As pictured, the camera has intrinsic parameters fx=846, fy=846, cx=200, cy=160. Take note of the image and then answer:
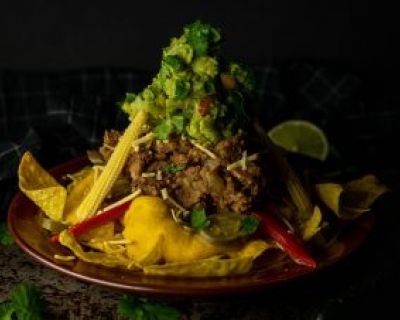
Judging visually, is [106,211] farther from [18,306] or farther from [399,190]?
[399,190]

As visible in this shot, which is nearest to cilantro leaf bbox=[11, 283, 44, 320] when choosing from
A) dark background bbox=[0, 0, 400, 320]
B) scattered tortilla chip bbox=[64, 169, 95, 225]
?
scattered tortilla chip bbox=[64, 169, 95, 225]

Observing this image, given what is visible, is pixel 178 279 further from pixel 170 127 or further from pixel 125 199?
pixel 170 127

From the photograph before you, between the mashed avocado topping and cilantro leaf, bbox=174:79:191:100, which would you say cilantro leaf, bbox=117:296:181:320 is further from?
cilantro leaf, bbox=174:79:191:100

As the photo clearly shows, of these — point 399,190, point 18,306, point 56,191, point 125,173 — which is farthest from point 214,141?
point 399,190

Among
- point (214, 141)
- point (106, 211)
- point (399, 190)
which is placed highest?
point (214, 141)

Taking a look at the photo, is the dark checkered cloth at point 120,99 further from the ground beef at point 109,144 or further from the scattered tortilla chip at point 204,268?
the scattered tortilla chip at point 204,268

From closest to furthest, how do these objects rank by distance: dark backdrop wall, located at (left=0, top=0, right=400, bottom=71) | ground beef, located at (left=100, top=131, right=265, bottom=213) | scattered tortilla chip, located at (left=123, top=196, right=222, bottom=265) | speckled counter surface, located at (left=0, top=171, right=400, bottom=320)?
speckled counter surface, located at (left=0, top=171, right=400, bottom=320)
scattered tortilla chip, located at (left=123, top=196, right=222, bottom=265)
ground beef, located at (left=100, top=131, right=265, bottom=213)
dark backdrop wall, located at (left=0, top=0, right=400, bottom=71)
